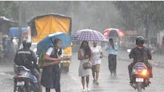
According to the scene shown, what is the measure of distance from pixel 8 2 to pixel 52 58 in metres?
25.8

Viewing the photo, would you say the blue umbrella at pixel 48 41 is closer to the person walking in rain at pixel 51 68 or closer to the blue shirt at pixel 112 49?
the person walking in rain at pixel 51 68

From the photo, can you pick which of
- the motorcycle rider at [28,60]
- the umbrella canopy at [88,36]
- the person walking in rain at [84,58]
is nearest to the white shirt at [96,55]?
the umbrella canopy at [88,36]

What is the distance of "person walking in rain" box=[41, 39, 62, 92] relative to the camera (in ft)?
33.3

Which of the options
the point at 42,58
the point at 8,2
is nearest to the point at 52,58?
the point at 42,58

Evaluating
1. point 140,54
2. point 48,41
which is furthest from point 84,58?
point 48,41

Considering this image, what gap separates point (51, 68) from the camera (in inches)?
402

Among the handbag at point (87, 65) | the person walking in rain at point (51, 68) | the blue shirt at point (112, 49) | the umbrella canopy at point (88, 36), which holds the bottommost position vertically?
the blue shirt at point (112, 49)

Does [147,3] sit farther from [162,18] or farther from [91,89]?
A: [91,89]

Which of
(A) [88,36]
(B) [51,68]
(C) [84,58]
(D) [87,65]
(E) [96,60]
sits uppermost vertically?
(A) [88,36]

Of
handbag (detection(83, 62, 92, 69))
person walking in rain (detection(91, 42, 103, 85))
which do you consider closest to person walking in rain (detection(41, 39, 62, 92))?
handbag (detection(83, 62, 92, 69))

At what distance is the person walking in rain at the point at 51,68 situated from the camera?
10141mm

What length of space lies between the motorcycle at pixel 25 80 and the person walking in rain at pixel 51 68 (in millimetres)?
419

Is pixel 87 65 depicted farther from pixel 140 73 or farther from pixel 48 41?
pixel 48 41

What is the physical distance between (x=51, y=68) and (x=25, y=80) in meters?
0.72
